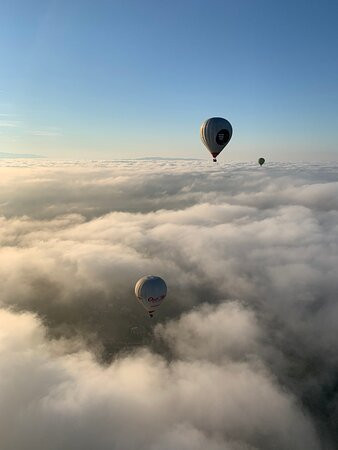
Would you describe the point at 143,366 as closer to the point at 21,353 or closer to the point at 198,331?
the point at 198,331

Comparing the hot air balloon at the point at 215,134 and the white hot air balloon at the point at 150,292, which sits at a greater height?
the hot air balloon at the point at 215,134

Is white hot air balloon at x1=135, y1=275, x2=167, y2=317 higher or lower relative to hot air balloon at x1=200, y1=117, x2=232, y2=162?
lower

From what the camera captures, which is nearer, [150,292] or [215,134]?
[215,134]

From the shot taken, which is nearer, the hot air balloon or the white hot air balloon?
the hot air balloon

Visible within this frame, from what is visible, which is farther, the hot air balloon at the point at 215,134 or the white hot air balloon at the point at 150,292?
the white hot air balloon at the point at 150,292

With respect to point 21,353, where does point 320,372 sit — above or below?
below

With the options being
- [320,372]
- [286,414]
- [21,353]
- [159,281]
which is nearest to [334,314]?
[320,372]

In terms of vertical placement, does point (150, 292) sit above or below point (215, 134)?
below

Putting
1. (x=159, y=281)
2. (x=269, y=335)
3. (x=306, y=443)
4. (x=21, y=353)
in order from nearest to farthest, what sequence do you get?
(x=159, y=281) < (x=306, y=443) < (x=21, y=353) < (x=269, y=335)
